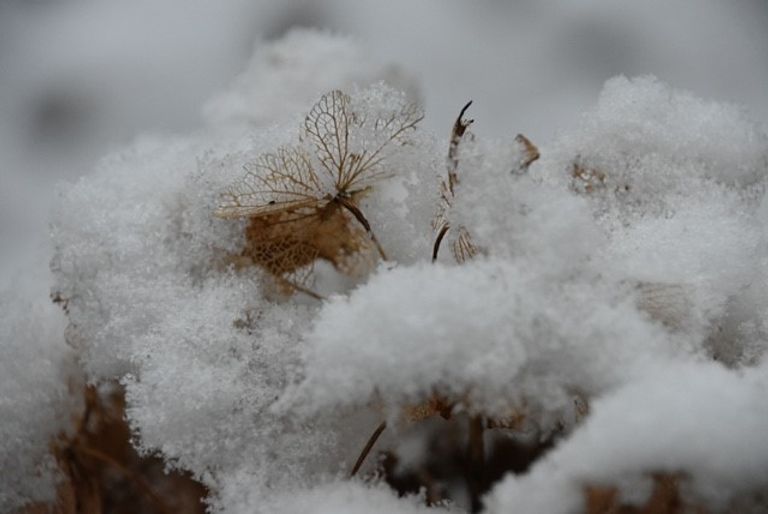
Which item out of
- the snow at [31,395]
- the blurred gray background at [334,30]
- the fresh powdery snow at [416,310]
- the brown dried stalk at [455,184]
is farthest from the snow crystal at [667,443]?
the blurred gray background at [334,30]

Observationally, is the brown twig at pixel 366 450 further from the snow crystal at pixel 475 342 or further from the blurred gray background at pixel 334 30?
the blurred gray background at pixel 334 30

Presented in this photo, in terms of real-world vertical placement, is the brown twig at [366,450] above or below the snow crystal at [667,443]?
above

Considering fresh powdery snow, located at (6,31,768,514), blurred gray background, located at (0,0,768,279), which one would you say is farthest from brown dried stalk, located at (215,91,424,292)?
blurred gray background, located at (0,0,768,279)

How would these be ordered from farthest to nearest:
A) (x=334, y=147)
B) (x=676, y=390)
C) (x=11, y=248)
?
1. (x=11, y=248)
2. (x=334, y=147)
3. (x=676, y=390)

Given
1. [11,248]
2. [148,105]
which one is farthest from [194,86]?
[11,248]

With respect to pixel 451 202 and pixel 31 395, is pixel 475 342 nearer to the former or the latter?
pixel 451 202

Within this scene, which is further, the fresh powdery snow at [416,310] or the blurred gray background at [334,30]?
the blurred gray background at [334,30]

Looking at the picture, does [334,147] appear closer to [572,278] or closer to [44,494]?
[572,278]

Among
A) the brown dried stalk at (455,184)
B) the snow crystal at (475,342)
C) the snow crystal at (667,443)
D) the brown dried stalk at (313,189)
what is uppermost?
the brown dried stalk at (313,189)
